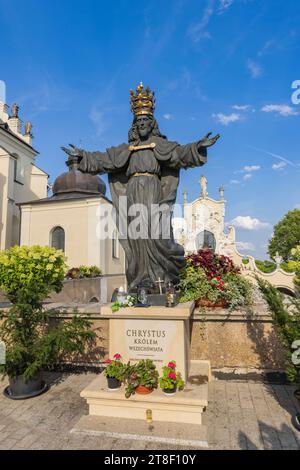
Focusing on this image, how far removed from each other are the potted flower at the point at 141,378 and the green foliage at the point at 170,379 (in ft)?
0.44

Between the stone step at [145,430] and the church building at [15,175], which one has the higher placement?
the church building at [15,175]

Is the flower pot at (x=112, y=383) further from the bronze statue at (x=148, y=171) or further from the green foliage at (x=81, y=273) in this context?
the green foliage at (x=81, y=273)

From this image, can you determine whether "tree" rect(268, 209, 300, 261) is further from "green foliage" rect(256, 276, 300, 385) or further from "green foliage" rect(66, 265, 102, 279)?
"green foliage" rect(256, 276, 300, 385)

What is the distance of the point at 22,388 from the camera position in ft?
15.1

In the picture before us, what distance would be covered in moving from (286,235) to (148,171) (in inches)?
1642

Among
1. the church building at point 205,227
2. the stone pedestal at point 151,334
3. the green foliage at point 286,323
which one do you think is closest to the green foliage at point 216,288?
the stone pedestal at point 151,334

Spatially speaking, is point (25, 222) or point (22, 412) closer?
point (22, 412)

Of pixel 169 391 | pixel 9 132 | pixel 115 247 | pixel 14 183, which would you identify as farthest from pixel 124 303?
pixel 9 132

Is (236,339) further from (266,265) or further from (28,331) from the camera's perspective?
(266,265)

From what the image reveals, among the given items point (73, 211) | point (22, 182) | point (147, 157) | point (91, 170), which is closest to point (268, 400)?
point (147, 157)

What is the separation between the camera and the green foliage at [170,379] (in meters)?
3.81

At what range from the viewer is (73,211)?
23266 mm

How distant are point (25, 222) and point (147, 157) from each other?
69.8 feet
